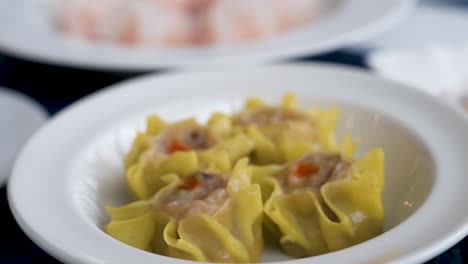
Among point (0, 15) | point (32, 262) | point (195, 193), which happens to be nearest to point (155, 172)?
point (195, 193)

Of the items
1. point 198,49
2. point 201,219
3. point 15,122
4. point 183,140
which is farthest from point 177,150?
point 198,49

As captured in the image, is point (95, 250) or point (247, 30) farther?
point (247, 30)

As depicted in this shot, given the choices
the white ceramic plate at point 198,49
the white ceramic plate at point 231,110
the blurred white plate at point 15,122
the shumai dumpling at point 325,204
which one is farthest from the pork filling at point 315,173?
the white ceramic plate at point 198,49

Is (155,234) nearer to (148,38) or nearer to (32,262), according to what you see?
(32,262)

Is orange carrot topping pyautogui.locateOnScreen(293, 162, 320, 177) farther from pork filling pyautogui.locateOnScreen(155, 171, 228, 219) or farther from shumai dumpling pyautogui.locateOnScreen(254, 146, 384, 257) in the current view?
pork filling pyautogui.locateOnScreen(155, 171, 228, 219)

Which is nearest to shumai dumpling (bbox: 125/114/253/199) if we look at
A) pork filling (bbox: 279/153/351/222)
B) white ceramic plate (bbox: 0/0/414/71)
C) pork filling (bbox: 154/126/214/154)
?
pork filling (bbox: 154/126/214/154)

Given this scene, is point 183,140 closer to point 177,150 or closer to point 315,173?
point 177,150
